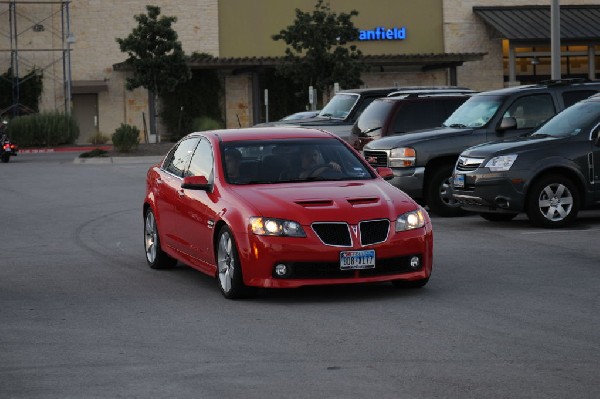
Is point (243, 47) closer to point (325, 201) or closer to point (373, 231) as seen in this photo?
point (325, 201)

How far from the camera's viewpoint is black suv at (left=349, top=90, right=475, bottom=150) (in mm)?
22781

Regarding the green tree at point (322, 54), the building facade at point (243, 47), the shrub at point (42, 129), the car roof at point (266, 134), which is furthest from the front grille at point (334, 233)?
the building facade at point (243, 47)

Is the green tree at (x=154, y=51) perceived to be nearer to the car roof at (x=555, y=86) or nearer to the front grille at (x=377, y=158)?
the front grille at (x=377, y=158)

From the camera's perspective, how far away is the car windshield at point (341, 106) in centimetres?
2778

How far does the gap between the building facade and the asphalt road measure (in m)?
48.1

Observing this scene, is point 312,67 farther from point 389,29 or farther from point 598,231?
point 598,231

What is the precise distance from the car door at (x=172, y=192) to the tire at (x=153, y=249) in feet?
0.67

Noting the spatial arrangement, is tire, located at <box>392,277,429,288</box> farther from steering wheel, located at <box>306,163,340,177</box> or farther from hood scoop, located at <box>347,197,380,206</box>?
steering wheel, located at <box>306,163,340,177</box>

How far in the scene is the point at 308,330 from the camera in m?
9.98

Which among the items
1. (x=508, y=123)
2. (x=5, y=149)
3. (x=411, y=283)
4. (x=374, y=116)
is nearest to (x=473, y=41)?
(x=5, y=149)

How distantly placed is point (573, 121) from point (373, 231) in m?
7.76

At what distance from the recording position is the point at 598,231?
17438 millimetres

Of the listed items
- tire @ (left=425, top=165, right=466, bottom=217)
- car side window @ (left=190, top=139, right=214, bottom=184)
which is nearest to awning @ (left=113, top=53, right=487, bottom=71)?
tire @ (left=425, top=165, right=466, bottom=217)

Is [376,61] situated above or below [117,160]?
above
